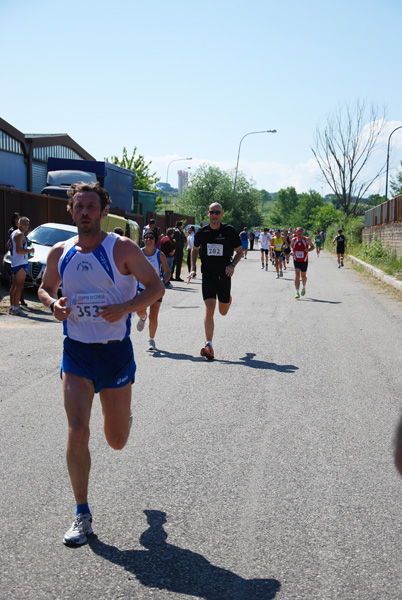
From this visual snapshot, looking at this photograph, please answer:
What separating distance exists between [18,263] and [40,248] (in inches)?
119

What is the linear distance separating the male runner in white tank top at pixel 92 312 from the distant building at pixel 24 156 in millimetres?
29139

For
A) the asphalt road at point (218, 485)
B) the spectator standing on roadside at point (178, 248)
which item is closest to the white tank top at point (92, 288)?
the asphalt road at point (218, 485)

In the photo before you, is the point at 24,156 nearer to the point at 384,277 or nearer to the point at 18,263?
the point at 384,277

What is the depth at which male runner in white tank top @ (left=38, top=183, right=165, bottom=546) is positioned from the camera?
149 inches

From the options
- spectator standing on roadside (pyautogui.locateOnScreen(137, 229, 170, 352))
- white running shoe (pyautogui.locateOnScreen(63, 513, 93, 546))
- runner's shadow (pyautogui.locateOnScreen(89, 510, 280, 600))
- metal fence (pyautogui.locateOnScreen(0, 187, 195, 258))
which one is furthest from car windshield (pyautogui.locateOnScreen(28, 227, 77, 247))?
runner's shadow (pyautogui.locateOnScreen(89, 510, 280, 600))

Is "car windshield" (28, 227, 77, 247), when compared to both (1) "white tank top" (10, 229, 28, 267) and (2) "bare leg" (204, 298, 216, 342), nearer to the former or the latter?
(1) "white tank top" (10, 229, 28, 267)

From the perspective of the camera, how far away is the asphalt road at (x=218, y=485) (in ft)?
10.8

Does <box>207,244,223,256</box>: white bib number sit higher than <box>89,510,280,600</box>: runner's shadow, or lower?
higher

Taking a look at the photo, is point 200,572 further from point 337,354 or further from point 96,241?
point 337,354

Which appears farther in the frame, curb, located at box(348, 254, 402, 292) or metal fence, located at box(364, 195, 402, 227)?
metal fence, located at box(364, 195, 402, 227)

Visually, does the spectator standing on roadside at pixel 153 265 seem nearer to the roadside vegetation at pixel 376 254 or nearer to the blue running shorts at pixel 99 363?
the blue running shorts at pixel 99 363

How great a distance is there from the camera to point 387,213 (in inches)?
1259

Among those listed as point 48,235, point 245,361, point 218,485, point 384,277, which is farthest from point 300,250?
point 218,485

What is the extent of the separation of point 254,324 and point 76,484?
917 centimetres
